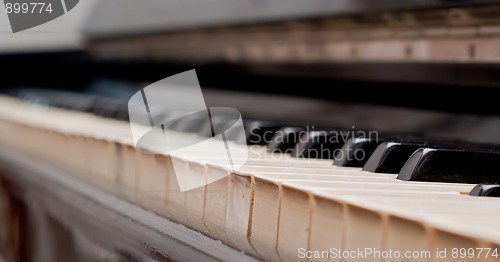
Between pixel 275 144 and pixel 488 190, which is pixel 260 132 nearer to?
pixel 275 144

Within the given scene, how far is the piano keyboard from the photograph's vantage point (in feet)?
1.50

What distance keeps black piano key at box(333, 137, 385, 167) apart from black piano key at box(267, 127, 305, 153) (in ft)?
0.48

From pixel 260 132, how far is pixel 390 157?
35 centimetres

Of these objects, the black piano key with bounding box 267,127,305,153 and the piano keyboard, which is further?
the black piano key with bounding box 267,127,305,153

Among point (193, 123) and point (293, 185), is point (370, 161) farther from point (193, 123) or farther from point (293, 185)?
point (193, 123)

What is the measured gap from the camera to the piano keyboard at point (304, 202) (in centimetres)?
46

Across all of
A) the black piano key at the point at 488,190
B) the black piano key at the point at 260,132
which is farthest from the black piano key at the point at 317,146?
the black piano key at the point at 488,190

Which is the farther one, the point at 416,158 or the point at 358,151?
the point at 358,151

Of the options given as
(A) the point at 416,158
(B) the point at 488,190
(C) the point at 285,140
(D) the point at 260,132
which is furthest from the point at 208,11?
(B) the point at 488,190

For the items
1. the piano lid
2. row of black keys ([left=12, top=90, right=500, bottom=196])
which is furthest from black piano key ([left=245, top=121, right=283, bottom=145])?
the piano lid

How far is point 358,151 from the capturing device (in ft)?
2.60

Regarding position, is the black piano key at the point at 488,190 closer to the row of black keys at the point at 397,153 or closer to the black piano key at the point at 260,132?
the row of black keys at the point at 397,153

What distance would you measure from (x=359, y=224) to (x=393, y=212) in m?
0.04

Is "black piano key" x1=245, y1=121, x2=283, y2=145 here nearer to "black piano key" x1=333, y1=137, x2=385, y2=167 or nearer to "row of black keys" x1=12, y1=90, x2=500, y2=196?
"row of black keys" x1=12, y1=90, x2=500, y2=196
